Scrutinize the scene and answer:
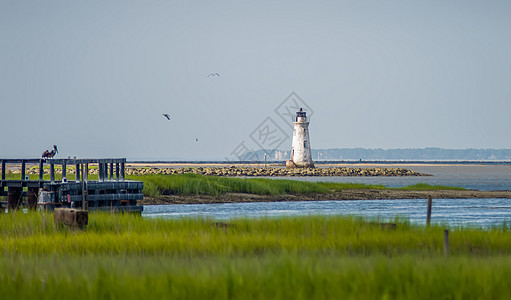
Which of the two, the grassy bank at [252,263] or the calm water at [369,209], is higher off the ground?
the grassy bank at [252,263]

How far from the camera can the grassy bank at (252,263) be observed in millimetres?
10828

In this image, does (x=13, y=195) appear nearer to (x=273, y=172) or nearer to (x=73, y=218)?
(x=73, y=218)

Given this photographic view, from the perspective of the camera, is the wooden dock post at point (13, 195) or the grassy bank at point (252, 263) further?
the wooden dock post at point (13, 195)

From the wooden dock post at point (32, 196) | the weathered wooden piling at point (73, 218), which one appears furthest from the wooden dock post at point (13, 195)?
the weathered wooden piling at point (73, 218)

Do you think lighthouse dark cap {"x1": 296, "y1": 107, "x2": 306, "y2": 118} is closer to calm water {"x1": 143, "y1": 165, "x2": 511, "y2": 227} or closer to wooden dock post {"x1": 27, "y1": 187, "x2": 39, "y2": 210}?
calm water {"x1": 143, "y1": 165, "x2": 511, "y2": 227}

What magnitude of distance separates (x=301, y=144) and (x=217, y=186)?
2226 inches

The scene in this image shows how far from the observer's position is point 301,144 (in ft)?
351

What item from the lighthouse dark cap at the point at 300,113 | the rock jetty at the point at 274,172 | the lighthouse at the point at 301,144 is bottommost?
the rock jetty at the point at 274,172

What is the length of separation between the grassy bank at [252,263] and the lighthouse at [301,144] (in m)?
80.6

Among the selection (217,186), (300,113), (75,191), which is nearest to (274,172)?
(300,113)

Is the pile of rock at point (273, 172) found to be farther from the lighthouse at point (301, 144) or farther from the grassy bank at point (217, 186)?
the grassy bank at point (217, 186)

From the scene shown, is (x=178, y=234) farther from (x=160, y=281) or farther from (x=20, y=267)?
(x=160, y=281)

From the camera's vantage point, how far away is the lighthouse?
101694 millimetres

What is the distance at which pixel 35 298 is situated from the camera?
33.9 ft
